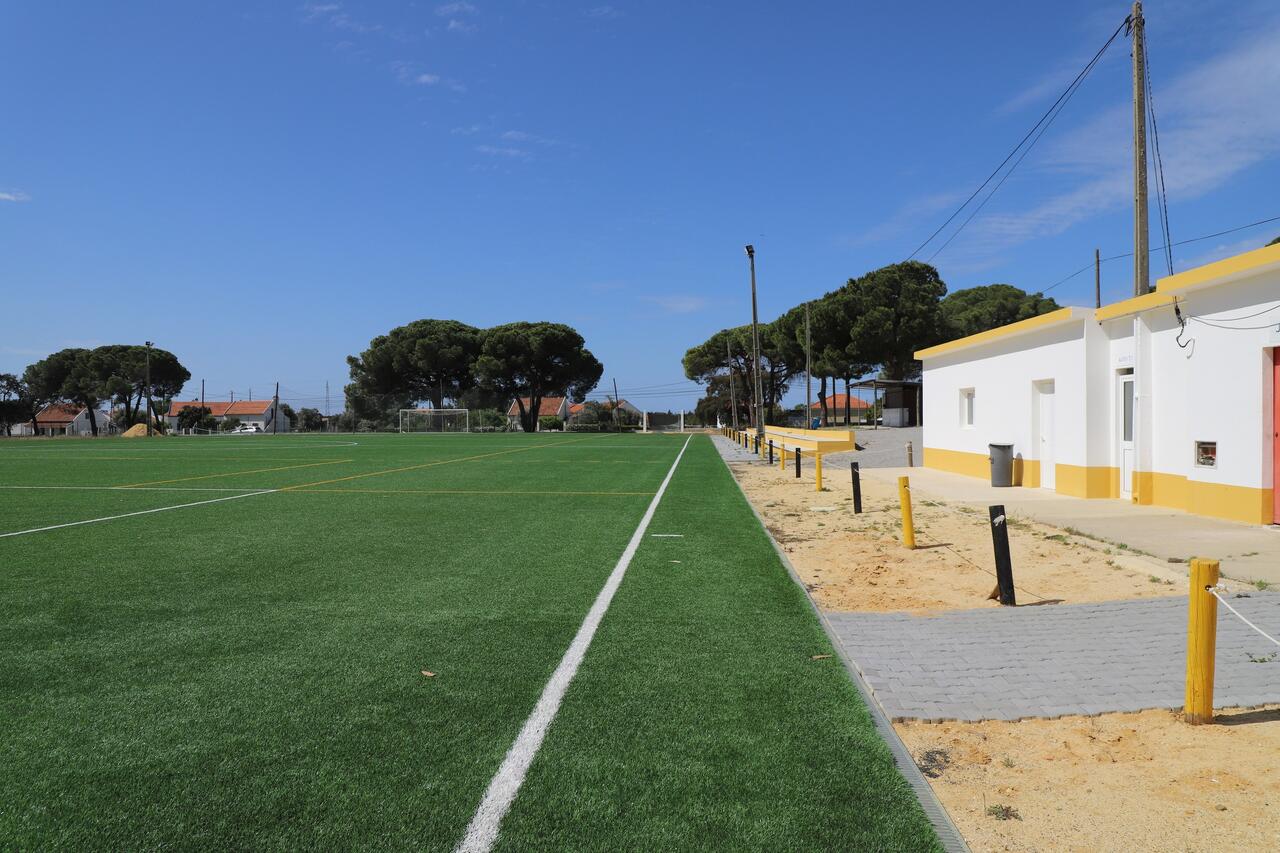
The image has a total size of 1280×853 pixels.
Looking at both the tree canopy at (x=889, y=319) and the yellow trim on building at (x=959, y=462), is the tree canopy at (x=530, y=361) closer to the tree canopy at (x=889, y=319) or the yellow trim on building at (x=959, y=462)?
the tree canopy at (x=889, y=319)

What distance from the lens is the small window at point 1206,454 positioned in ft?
38.0

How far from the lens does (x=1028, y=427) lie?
16.9 m

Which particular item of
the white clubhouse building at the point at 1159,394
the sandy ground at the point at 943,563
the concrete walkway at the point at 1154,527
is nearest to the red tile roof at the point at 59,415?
the white clubhouse building at the point at 1159,394

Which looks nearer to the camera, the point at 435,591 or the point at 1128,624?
the point at 1128,624

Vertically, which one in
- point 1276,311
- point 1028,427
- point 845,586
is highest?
point 1276,311

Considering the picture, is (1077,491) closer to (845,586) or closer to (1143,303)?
(1143,303)

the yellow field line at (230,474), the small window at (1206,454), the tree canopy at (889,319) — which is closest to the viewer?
the small window at (1206,454)

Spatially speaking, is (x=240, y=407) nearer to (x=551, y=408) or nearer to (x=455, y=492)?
(x=551, y=408)

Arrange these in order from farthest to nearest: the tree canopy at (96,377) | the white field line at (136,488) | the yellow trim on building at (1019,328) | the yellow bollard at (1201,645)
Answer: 1. the tree canopy at (96,377)
2. the white field line at (136,488)
3. the yellow trim on building at (1019,328)
4. the yellow bollard at (1201,645)

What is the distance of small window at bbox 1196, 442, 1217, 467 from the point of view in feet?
38.0

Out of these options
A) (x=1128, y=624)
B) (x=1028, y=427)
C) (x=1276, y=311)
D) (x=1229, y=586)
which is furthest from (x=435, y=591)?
(x=1028, y=427)

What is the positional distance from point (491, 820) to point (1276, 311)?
11599mm

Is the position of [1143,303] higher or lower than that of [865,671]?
higher

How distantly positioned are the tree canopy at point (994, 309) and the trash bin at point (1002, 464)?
1751 inches
